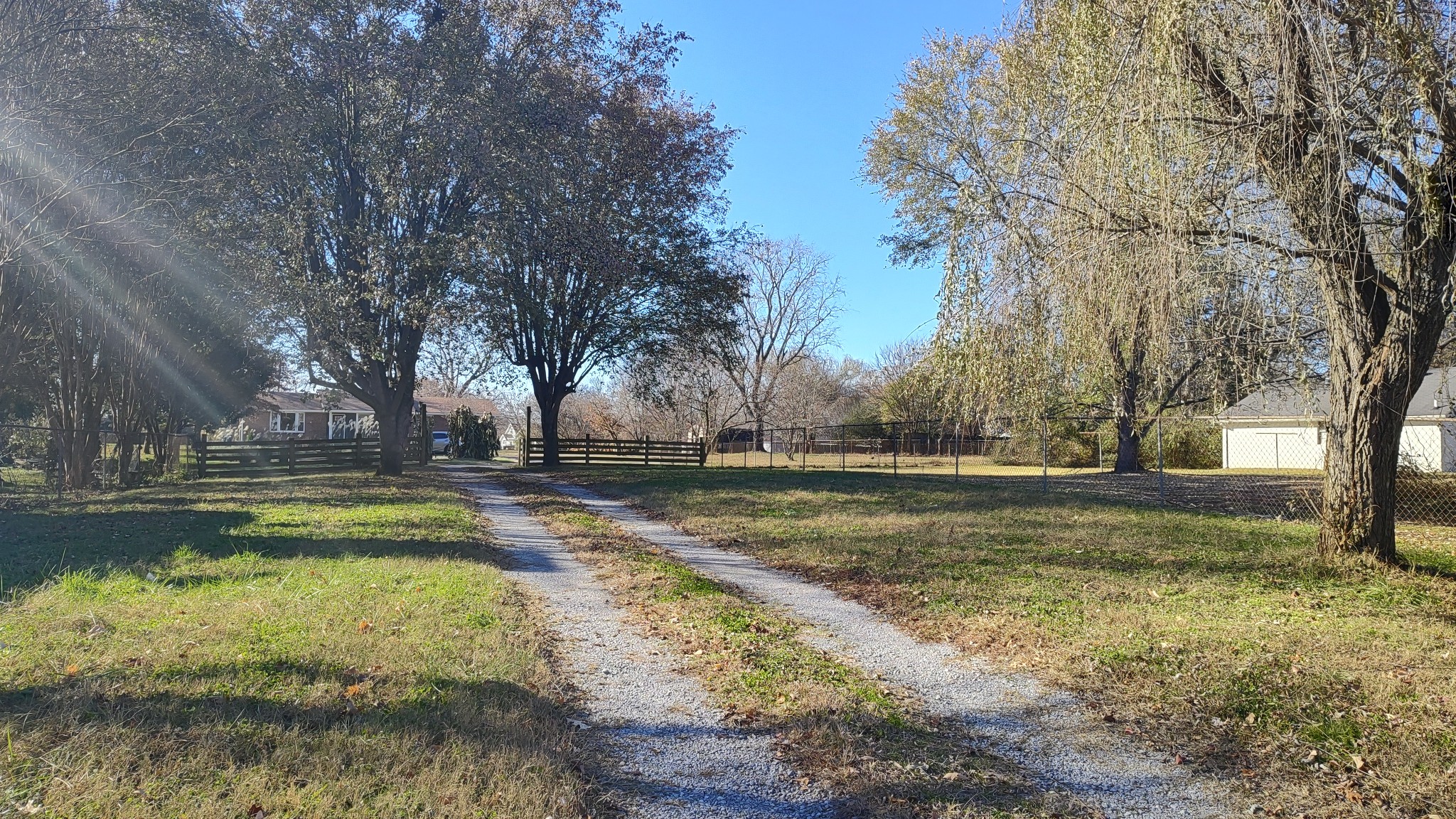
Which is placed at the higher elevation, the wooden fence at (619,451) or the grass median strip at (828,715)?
the wooden fence at (619,451)

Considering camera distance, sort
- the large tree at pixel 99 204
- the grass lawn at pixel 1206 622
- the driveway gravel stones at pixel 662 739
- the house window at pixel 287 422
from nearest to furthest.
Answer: the driveway gravel stones at pixel 662 739, the grass lawn at pixel 1206 622, the large tree at pixel 99 204, the house window at pixel 287 422

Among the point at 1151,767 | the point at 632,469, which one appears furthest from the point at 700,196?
the point at 1151,767

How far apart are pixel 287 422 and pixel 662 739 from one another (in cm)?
5632

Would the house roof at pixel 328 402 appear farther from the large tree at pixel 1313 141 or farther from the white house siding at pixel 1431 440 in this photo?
the white house siding at pixel 1431 440

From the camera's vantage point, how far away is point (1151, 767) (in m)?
3.77

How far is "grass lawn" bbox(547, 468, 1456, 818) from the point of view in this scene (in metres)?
3.86

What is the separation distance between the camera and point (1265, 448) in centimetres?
2902

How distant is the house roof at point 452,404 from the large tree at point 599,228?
37.3 meters

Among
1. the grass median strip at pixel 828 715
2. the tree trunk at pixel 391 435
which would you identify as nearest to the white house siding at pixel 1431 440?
the grass median strip at pixel 828 715

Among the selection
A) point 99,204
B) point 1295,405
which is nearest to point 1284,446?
point 1295,405

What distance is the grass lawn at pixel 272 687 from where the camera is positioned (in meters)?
3.29

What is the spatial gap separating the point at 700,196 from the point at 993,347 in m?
19.4

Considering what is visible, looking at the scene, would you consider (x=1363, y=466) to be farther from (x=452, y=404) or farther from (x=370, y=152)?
(x=452, y=404)

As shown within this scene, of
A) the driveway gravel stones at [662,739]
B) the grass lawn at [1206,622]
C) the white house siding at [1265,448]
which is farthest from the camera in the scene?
the white house siding at [1265,448]
